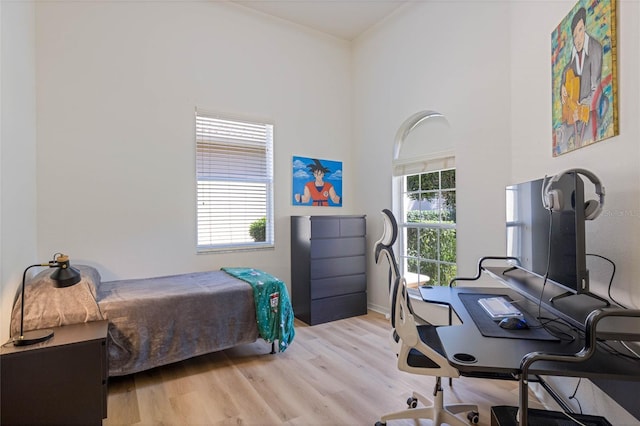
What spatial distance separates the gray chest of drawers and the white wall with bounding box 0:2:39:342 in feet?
7.99

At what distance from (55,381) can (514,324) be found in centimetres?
231

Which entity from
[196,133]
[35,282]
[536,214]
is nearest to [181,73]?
[196,133]

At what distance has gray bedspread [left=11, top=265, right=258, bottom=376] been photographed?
6.89 ft

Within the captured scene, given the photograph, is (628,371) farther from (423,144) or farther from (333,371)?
(423,144)

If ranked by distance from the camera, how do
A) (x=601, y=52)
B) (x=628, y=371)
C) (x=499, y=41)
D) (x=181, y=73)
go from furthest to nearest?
(x=181, y=73) < (x=499, y=41) < (x=601, y=52) < (x=628, y=371)

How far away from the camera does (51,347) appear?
5.68 ft

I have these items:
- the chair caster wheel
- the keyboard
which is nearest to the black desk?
the keyboard

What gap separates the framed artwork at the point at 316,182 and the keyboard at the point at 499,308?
2651 mm

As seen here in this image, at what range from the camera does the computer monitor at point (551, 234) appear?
132 centimetres

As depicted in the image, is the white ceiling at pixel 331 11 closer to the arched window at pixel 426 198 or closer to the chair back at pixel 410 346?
the arched window at pixel 426 198

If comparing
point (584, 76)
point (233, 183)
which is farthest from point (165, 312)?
point (584, 76)

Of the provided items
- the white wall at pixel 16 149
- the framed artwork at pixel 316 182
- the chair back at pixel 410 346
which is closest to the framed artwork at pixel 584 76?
the chair back at pixel 410 346

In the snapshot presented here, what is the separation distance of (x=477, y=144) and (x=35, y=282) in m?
Answer: 3.57

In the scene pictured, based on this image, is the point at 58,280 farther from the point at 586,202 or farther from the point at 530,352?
the point at 586,202
